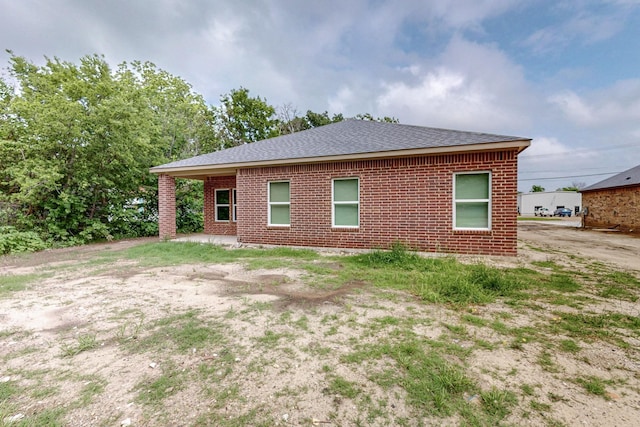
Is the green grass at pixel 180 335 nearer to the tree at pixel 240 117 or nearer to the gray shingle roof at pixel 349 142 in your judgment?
the gray shingle roof at pixel 349 142

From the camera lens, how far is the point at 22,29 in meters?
12.7

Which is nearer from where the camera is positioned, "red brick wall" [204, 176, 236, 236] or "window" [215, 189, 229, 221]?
"red brick wall" [204, 176, 236, 236]

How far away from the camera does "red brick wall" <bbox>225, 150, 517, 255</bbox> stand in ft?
23.0

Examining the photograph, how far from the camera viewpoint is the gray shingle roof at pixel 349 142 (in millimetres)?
7429

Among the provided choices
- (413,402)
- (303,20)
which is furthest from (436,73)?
(413,402)

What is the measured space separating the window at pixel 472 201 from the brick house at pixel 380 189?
0.02m

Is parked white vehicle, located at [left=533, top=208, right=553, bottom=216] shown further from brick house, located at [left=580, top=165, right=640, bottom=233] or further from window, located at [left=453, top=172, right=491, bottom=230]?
window, located at [left=453, top=172, right=491, bottom=230]

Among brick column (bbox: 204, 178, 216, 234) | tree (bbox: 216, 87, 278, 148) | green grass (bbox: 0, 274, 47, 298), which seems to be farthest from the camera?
tree (bbox: 216, 87, 278, 148)

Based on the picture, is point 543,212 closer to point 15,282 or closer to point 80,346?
point 80,346

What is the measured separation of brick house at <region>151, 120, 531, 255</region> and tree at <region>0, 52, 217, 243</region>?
8.19 feet

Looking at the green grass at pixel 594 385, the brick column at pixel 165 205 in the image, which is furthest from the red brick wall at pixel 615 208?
the brick column at pixel 165 205

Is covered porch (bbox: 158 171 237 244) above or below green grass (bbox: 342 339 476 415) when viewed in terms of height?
above

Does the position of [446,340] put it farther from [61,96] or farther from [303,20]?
[61,96]

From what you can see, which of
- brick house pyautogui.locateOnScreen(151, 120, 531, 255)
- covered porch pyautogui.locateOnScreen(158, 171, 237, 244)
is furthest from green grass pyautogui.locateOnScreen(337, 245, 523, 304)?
covered porch pyautogui.locateOnScreen(158, 171, 237, 244)
